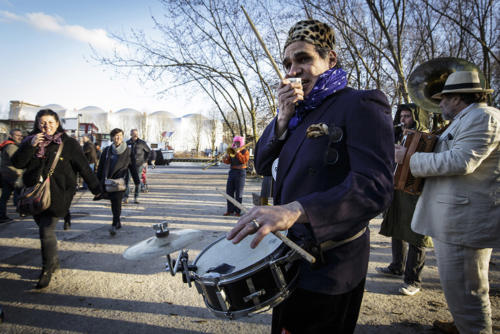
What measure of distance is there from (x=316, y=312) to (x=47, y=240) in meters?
3.81

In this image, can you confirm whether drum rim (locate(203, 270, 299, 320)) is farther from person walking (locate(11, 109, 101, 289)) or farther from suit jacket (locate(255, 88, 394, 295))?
person walking (locate(11, 109, 101, 289))

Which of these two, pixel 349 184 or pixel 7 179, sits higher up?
pixel 349 184

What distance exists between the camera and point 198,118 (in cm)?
6988

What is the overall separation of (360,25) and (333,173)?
12.9 meters

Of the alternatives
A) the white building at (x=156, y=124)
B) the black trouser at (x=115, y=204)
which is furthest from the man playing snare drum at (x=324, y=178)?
the white building at (x=156, y=124)

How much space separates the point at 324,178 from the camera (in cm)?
120

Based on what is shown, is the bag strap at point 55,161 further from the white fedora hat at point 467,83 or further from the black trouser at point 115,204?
the white fedora hat at point 467,83

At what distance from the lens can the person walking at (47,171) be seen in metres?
3.64

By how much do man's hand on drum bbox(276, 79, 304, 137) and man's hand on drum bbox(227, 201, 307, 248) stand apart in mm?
535

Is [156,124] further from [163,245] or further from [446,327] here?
[446,327]

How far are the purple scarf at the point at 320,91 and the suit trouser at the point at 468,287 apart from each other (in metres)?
1.64

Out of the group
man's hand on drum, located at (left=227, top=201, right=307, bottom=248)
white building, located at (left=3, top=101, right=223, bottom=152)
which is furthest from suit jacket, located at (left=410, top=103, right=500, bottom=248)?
white building, located at (left=3, top=101, right=223, bottom=152)

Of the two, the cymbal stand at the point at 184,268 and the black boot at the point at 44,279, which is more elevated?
the cymbal stand at the point at 184,268

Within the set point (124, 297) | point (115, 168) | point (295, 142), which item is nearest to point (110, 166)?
point (115, 168)
